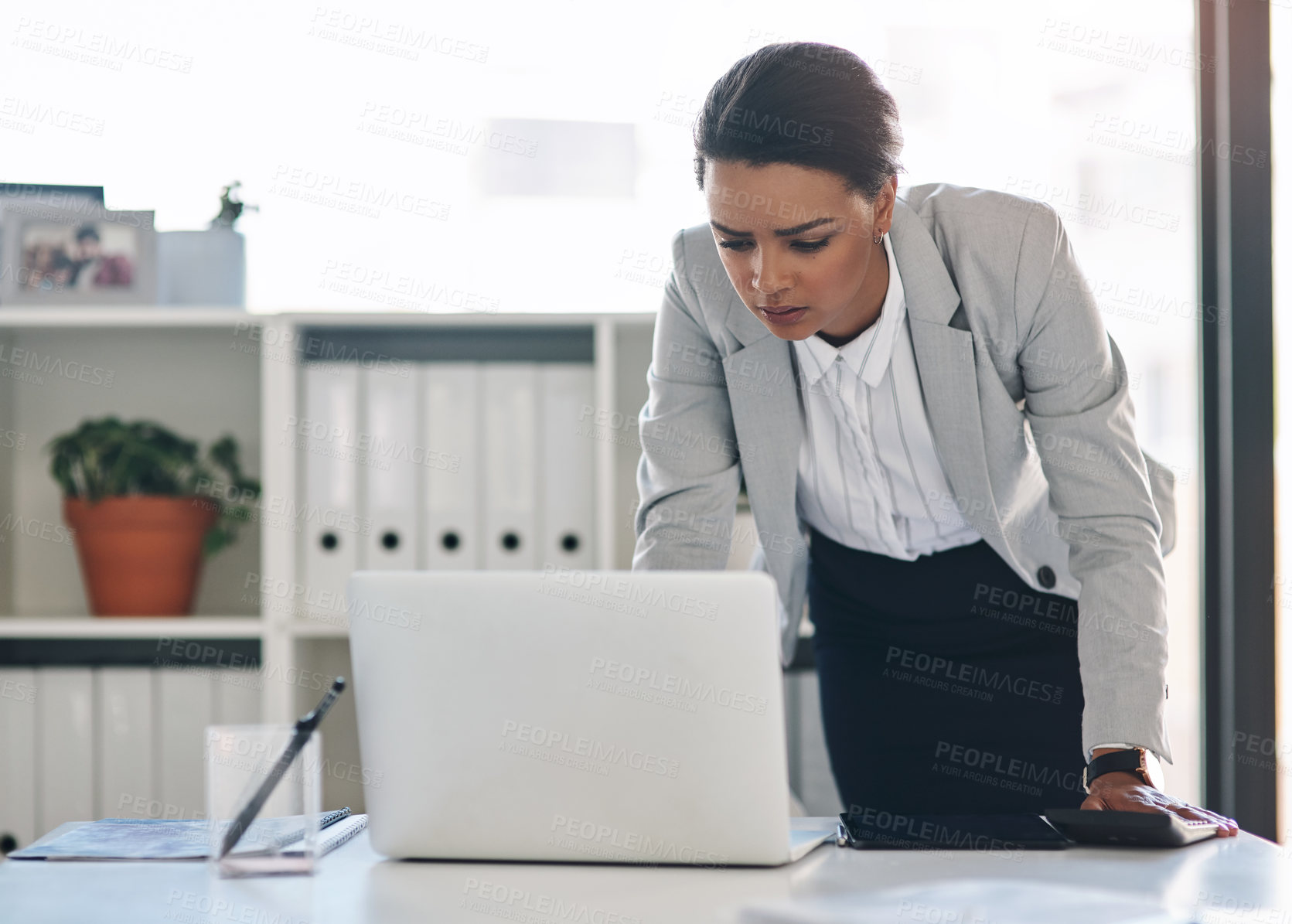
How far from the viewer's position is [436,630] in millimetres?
829

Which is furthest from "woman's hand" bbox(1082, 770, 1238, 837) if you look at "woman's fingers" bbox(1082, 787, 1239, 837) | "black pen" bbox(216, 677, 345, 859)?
"black pen" bbox(216, 677, 345, 859)

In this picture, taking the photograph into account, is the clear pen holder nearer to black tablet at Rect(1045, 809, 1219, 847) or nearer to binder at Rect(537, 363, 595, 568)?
black tablet at Rect(1045, 809, 1219, 847)

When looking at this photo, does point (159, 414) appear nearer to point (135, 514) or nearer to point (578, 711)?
point (135, 514)

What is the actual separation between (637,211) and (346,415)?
25.0 inches

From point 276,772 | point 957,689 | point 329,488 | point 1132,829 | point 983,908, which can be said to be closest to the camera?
point 983,908

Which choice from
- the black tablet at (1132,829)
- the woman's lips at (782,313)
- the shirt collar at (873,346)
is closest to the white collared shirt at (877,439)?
the shirt collar at (873,346)

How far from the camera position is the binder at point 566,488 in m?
1.95

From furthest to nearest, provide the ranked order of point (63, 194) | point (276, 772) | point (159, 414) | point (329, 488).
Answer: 1. point (159, 414)
2. point (63, 194)
3. point (329, 488)
4. point (276, 772)

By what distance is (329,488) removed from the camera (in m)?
1.92

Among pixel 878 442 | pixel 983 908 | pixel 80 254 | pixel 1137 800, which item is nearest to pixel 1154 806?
pixel 1137 800

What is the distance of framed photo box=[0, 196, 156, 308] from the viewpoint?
2.01 metres

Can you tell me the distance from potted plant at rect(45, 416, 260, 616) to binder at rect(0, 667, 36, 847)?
0.56ft

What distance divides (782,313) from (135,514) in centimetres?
131

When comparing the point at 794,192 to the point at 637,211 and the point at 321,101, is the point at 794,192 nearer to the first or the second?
the point at 637,211
